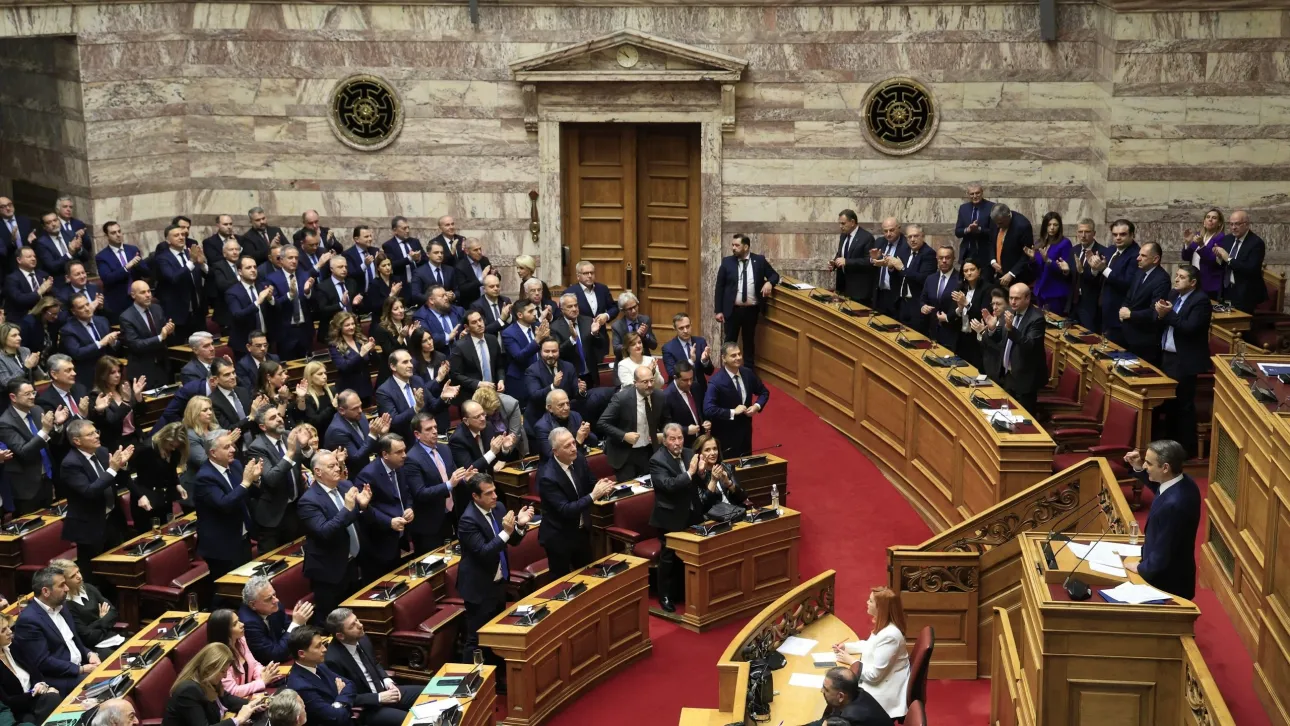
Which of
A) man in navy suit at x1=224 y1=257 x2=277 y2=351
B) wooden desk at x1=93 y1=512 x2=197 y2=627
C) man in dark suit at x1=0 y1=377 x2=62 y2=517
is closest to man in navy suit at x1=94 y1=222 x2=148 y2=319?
man in navy suit at x1=224 y1=257 x2=277 y2=351

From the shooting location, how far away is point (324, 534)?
34.6ft

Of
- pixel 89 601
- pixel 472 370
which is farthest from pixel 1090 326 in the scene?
pixel 89 601

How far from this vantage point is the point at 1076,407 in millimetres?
13281

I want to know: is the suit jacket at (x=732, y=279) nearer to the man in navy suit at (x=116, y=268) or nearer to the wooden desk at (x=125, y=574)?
the man in navy suit at (x=116, y=268)

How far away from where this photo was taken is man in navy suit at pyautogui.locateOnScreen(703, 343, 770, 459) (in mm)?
13234

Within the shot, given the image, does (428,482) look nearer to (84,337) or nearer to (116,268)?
(84,337)

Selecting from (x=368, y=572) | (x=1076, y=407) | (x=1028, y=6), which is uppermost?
(x=1028, y=6)

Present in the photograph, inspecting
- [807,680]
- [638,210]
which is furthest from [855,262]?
[807,680]

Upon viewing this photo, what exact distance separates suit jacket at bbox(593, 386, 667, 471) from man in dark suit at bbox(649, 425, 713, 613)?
91 centimetres

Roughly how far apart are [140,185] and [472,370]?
5.58 meters

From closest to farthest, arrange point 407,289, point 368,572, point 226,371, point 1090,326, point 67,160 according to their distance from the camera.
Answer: point 368,572, point 226,371, point 1090,326, point 407,289, point 67,160

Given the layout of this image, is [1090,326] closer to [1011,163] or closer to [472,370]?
[1011,163]

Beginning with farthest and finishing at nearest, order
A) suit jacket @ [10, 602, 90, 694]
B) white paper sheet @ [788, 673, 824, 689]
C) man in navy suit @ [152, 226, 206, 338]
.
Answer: man in navy suit @ [152, 226, 206, 338], white paper sheet @ [788, 673, 824, 689], suit jacket @ [10, 602, 90, 694]

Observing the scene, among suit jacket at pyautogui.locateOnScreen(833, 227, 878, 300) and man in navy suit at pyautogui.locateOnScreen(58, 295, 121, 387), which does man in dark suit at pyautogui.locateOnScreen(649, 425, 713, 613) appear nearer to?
suit jacket at pyautogui.locateOnScreen(833, 227, 878, 300)
